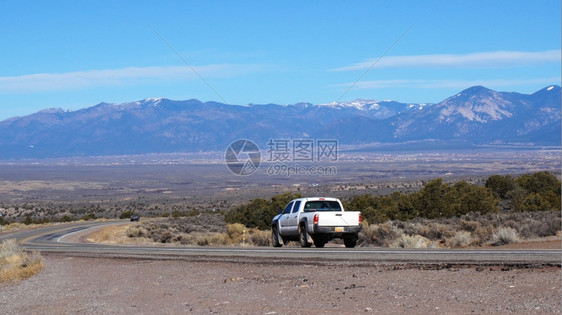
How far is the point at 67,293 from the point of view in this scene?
54.7ft

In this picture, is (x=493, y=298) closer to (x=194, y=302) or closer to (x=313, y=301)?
(x=313, y=301)

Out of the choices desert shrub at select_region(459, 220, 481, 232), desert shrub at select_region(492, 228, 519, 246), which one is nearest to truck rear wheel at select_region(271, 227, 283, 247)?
desert shrub at select_region(492, 228, 519, 246)

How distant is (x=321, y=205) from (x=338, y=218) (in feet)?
4.83

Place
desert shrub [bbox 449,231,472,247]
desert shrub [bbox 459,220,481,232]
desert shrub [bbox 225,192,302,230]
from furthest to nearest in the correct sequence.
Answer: desert shrub [bbox 225,192,302,230], desert shrub [bbox 459,220,481,232], desert shrub [bbox 449,231,472,247]

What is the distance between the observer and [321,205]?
24.8 m

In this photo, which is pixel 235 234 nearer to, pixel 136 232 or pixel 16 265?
pixel 16 265

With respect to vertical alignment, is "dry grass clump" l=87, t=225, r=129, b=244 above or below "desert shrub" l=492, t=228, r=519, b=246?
below

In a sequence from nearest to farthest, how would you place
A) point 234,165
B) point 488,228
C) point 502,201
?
1. point 488,228
2. point 502,201
3. point 234,165

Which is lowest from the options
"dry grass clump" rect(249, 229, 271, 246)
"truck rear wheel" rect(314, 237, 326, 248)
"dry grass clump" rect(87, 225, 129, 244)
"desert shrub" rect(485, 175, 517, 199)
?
"dry grass clump" rect(87, 225, 129, 244)

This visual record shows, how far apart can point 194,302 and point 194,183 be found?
16197 centimetres

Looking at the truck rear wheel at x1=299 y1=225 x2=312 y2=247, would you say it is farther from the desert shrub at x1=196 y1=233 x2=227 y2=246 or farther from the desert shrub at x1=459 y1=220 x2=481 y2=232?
the desert shrub at x1=196 y1=233 x2=227 y2=246

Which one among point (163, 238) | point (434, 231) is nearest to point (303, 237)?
point (434, 231)

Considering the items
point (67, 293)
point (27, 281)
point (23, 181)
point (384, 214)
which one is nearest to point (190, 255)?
point (27, 281)

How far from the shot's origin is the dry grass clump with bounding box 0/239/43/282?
21087 mm
